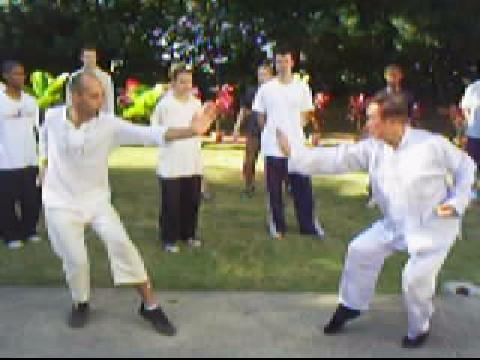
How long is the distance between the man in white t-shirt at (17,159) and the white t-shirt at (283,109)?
216 centimetres

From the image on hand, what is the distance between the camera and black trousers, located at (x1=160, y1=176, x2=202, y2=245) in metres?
7.46

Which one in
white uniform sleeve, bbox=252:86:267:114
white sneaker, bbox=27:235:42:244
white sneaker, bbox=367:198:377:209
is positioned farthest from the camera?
white sneaker, bbox=367:198:377:209

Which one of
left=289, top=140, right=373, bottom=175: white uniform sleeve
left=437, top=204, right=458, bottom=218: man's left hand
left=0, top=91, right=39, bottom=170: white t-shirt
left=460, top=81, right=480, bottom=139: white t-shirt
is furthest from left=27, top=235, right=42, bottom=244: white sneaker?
left=460, top=81, right=480, bottom=139: white t-shirt

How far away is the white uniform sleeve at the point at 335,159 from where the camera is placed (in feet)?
17.4

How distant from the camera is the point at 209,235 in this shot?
26.9ft

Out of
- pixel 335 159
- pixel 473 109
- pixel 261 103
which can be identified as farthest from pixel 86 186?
pixel 473 109

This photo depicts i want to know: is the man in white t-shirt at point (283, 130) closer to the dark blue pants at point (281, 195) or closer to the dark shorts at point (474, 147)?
the dark blue pants at point (281, 195)

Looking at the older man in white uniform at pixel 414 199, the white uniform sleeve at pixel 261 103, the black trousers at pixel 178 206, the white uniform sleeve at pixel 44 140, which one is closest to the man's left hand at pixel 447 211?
the older man in white uniform at pixel 414 199

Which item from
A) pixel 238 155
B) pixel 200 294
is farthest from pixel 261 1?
pixel 200 294

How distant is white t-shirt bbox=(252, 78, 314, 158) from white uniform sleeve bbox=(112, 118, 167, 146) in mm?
2564

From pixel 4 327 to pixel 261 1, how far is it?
53.9 ft

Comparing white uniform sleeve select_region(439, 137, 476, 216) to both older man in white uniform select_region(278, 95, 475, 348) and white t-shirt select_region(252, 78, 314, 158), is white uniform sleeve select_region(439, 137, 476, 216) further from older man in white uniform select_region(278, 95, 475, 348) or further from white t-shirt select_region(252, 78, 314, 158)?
white t-shirt select_region(252, 78, 314, 158)

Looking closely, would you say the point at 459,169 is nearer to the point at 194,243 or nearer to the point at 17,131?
the point at 194,243

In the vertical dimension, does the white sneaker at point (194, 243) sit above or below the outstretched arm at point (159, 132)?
A: below
